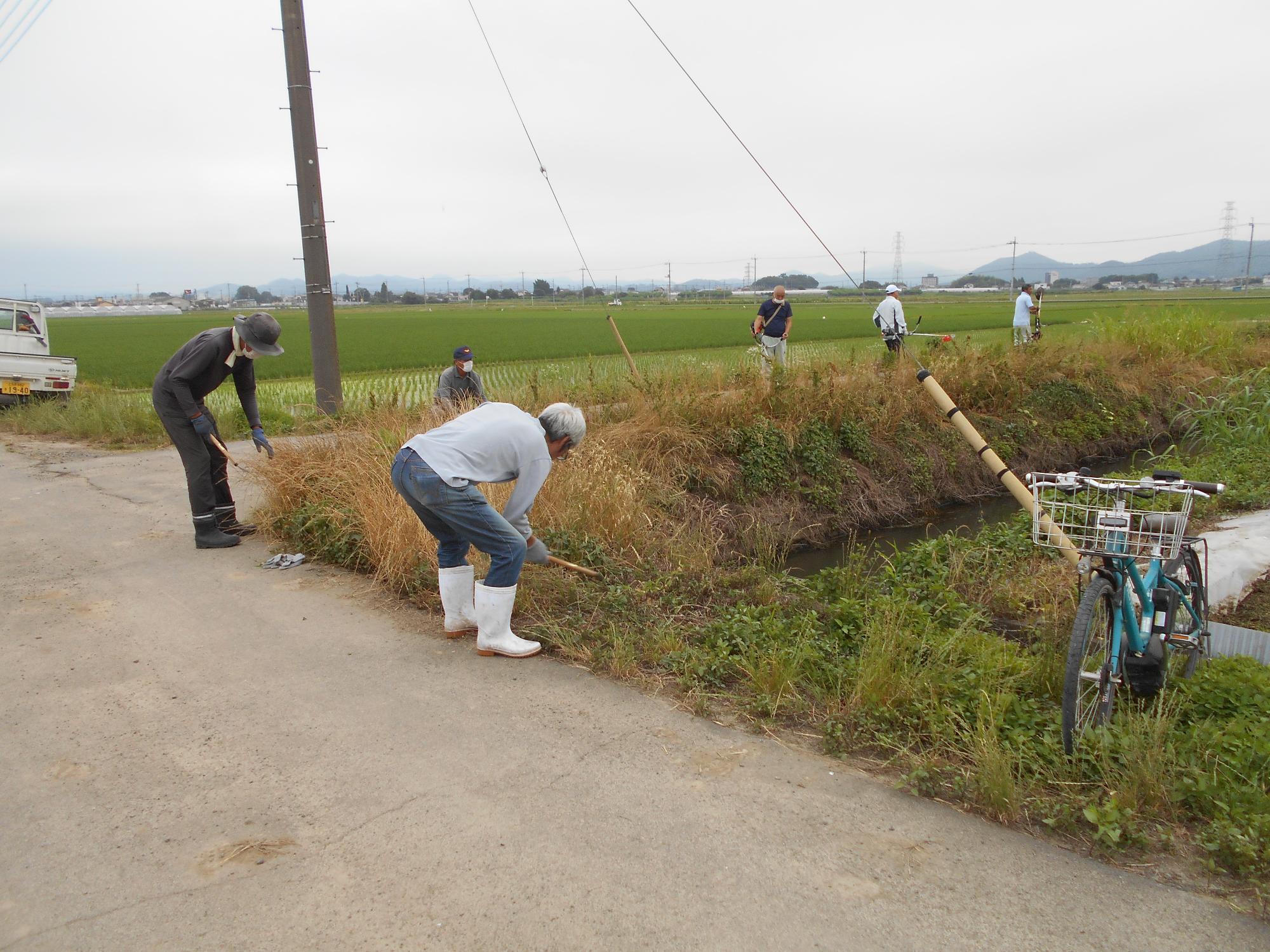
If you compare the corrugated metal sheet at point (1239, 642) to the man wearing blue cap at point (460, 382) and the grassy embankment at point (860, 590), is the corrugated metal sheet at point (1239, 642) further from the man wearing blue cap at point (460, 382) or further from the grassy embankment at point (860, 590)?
the man wearing blue cap at point (460, 382)

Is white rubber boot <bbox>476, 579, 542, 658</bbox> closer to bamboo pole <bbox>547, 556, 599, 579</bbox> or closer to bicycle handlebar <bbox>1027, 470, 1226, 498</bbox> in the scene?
bamboo pole <bbox>547, 556, 599, 579</bbox>

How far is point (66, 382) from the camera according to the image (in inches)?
605

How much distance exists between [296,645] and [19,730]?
52.7 inches

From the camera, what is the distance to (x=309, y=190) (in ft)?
32.2

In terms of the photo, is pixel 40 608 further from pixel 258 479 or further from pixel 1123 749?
pixel 1123 749

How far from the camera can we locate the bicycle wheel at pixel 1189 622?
410cm

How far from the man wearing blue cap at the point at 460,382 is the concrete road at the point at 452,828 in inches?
186

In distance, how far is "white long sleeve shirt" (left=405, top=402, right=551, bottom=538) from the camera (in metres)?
4.48

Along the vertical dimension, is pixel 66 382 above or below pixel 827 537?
above

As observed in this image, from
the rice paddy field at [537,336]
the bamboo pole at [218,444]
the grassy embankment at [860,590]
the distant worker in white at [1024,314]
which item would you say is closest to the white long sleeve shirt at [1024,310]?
the distant worker in white at [1024,314]

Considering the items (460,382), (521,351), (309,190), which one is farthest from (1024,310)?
(521,351)

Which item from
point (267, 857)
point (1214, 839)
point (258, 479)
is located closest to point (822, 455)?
point (258, 479)

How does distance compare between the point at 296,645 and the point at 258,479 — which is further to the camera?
the point at 258,479

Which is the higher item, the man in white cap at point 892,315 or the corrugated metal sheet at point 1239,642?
the man in white cap at point 892,315
